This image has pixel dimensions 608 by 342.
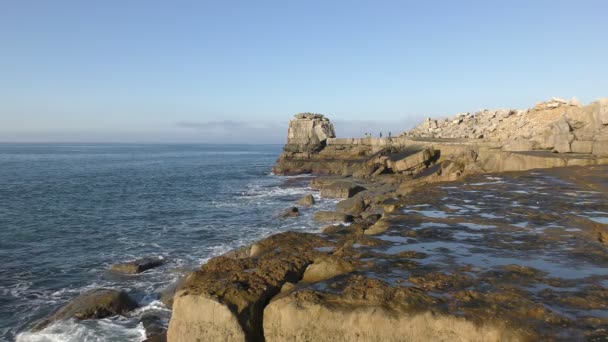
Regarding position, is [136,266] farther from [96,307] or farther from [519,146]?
[519,146]

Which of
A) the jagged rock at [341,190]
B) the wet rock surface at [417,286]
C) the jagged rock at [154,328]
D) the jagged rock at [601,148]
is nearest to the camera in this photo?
the wet rock surface at [417,286]

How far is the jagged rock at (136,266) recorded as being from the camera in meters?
19.7

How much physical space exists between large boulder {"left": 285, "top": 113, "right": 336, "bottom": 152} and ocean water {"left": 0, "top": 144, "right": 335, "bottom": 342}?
21930 mm

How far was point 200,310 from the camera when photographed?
8422mm

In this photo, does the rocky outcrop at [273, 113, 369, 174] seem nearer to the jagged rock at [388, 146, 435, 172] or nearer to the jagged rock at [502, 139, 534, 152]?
the jagged rock at [388, 146, 435, 172]

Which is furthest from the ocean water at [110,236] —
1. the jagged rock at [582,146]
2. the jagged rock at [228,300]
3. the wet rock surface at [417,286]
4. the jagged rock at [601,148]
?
the jagged rock at [601,148]

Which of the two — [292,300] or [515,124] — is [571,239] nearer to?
[292,300]

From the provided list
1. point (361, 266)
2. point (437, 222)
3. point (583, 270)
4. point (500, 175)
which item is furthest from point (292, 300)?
point (500, 175)

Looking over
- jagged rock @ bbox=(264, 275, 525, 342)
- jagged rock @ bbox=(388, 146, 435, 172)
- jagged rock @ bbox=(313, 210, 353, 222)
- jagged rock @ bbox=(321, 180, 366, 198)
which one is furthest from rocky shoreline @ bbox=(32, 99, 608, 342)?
jagged rock @ bbox=(388, 146, 435, 172)

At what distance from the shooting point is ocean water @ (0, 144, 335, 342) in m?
15.3

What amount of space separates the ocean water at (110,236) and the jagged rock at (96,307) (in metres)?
0.38

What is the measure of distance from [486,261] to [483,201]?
9.92 meters

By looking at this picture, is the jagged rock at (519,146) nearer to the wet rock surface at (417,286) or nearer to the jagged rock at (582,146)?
the jagged rock at (582,146)

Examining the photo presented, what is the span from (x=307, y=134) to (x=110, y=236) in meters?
51.7
